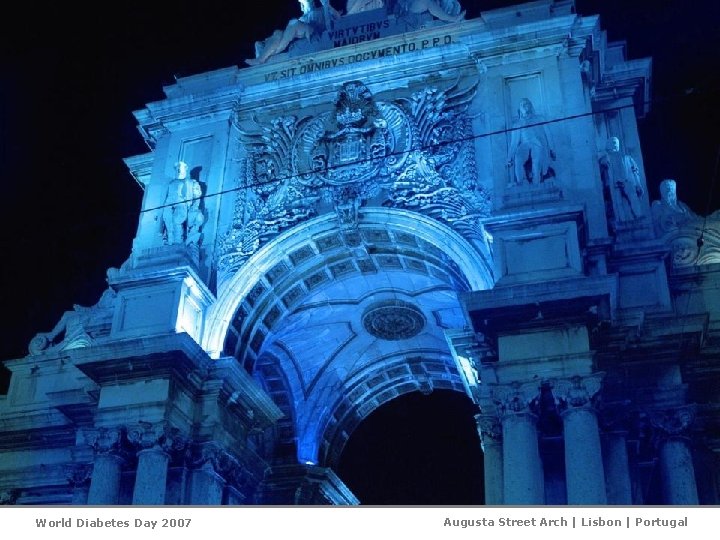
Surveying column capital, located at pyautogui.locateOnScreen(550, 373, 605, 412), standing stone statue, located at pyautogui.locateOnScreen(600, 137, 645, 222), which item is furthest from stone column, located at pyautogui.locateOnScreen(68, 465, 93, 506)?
standing stone statue, located at pyautogui.locateOnScreen(600, 137, 645, 222)

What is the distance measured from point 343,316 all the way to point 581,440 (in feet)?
28.7

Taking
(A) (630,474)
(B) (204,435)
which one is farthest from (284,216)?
(A) (630,474)

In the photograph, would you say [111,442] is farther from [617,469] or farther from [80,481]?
[617,469]

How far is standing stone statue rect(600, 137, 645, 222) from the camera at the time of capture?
18781mm

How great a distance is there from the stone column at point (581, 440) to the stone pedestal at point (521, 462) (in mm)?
460

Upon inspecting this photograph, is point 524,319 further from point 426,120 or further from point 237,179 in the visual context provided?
point 237,179

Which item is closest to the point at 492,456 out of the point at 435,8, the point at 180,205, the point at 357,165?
the point at 357,165

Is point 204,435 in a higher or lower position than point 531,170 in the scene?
lower

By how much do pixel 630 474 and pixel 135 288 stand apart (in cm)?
974

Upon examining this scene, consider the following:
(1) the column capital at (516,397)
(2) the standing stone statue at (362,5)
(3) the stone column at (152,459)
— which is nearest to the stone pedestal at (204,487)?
(3) the stone column at (152,459)

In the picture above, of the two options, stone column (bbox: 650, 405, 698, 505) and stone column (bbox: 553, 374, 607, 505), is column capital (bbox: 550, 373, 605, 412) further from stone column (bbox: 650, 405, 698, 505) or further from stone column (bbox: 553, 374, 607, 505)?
stone column (bbox: 650, 405, 698, 505)

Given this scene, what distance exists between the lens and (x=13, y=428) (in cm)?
2069

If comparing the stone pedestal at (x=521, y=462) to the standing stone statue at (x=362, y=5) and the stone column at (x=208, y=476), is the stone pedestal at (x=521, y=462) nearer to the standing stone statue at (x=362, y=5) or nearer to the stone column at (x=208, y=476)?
the stone column at (x=208, y=476)

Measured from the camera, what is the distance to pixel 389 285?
856 inches
